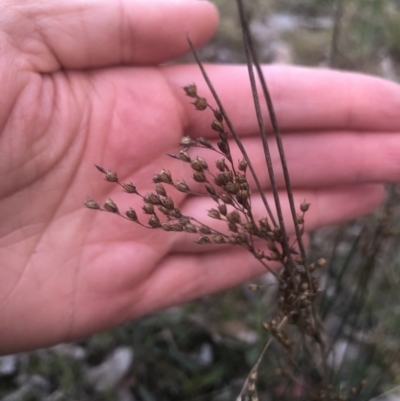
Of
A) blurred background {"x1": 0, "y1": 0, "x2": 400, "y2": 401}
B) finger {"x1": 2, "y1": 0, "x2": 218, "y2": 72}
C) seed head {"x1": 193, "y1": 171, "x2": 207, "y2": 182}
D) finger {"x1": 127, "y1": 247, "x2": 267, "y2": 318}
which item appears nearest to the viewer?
seed head {"x1": 193, "y1": 171, "x2": 207, "y2": 182}

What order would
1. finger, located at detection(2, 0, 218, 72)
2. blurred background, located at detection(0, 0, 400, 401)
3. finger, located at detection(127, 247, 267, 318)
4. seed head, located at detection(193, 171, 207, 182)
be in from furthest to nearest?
finger, located at detection(127, 247, 267, 318) < blurred background, located at detection(0, 0, 400, 401) < finger, located at detection(2, 0, 218, 72) < seed head, located at detection(193, 171, 207, 182)

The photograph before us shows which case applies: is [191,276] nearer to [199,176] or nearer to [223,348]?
[223,348]

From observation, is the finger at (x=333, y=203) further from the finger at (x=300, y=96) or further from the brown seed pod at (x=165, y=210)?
the brown seed pod at (x=165, y=210)

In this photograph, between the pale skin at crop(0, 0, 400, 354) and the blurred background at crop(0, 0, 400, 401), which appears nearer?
the pale skin at crop(0, 0, 400, 354)

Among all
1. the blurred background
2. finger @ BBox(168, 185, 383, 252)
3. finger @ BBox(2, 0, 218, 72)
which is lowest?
the blurred background

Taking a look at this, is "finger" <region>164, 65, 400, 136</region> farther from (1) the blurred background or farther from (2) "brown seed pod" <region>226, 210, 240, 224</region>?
(2) "brown seed pod" <region>226, 210, 240, 224</region>

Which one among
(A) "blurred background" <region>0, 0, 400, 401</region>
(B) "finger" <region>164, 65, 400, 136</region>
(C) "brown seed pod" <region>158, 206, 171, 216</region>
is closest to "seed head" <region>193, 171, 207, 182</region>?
(C) "brown seed pod" <region>158, 206, 171, 216</region>

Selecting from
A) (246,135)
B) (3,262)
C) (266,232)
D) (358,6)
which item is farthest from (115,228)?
(358,6)

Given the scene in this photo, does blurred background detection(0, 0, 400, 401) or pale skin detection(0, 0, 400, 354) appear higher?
pale skin detection(0, 0, 400, 354)

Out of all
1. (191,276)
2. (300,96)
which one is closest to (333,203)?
(300,96)
